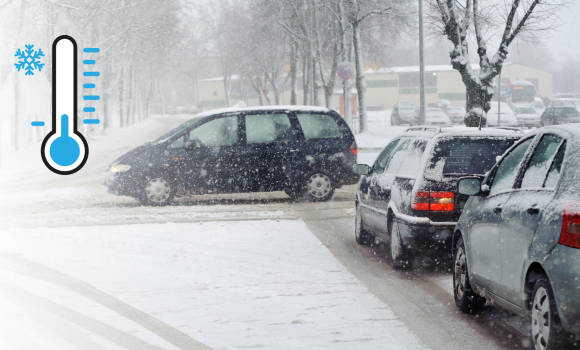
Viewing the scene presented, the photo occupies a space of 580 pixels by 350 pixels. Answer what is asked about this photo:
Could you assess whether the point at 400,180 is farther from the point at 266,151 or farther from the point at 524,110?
the point at 524,110

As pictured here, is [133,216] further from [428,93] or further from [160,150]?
[428,93]

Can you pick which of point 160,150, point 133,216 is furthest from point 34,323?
point 160,150

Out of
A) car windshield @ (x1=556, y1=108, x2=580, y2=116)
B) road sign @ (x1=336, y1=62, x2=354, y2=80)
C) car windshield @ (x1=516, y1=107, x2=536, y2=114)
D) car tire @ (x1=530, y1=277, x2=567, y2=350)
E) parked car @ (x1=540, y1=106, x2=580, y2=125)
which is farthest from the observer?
car windshield @ (x1=516, y1=107, x2=536, y2=114)

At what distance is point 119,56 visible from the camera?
1759 inches

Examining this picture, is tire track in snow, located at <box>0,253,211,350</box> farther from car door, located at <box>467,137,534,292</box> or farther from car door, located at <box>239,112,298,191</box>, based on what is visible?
car door, located at <box>239,112,298,191</box>

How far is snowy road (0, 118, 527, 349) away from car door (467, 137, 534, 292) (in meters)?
A: 0.46

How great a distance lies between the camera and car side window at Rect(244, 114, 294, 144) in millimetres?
13922

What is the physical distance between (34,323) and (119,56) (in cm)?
4093

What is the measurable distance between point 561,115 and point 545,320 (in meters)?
39.0

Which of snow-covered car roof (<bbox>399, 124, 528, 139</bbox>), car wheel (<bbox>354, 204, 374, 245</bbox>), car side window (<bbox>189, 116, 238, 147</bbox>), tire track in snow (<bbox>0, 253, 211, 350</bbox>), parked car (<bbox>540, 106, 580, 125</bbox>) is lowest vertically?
tire track in snow (<bbox>0, 253, 211, 350</bbox>)

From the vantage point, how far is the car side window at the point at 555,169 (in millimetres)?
4387

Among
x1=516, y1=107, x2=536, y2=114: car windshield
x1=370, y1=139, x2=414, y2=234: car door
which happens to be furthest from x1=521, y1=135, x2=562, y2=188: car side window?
x1=516, y1=107, x2=536, y2=114: car windshield

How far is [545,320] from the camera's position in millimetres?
4246

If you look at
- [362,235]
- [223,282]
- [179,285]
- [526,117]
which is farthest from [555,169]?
[526,117]
